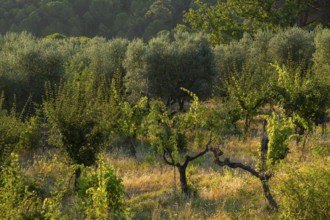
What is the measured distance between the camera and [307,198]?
25.5 feet

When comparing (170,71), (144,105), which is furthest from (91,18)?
(144,105)

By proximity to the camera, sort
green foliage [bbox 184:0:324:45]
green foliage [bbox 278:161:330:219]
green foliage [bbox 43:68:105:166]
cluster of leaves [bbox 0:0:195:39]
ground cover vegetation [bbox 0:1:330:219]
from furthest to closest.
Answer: cluster of leaves [bbox 0:0:195:39] < green foliage [bbox 184:0:324:45] < green foliage [bbox 43:68:105:166] < ground cover vegetation [bbox 0:1:330:219] < green foliage [bbox 278:161:330:219]

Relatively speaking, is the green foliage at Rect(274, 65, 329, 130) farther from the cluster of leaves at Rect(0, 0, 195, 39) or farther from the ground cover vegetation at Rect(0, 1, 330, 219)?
the cluster of leaves at Rect(0, 0, 195, 39)

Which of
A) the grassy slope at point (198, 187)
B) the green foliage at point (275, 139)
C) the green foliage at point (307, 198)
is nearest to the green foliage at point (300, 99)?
the grassy slope at point (198, 187)

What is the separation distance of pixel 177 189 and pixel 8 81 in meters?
15.8

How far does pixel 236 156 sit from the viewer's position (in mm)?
18141

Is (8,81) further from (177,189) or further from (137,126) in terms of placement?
(177,189)

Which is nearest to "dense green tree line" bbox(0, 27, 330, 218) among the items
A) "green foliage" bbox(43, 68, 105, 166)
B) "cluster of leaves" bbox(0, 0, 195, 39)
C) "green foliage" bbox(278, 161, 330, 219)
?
"green foliage" bbox(43, 68, 105, 166)

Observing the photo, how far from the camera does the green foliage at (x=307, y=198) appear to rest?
25.4 ft

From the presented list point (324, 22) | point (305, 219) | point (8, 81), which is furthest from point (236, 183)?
point (324, 22)

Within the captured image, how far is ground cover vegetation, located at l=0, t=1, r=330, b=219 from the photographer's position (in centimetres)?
911

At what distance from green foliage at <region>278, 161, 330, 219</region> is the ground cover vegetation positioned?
0.08ft

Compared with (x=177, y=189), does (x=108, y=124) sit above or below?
above

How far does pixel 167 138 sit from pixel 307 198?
658 centimetres
